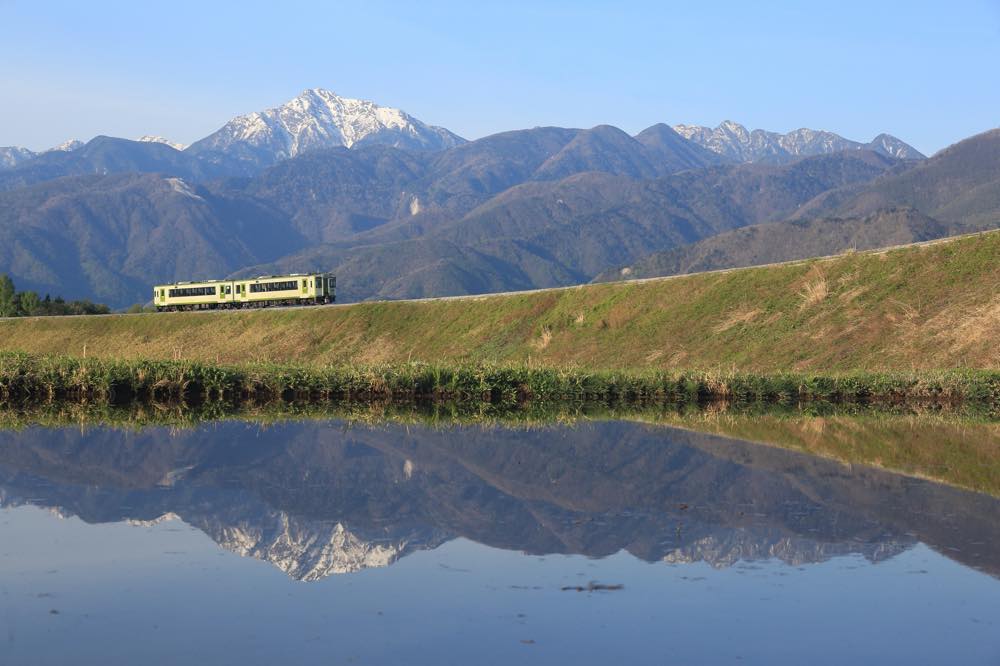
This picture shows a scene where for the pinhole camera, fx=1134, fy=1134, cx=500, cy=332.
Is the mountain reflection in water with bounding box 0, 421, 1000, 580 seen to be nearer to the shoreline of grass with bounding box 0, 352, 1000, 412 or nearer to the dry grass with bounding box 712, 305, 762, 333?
the shoreline of grass with bounding box 0, 352, 1000, 412

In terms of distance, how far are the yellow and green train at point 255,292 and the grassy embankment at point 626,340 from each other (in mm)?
8557

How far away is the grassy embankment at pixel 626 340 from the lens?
156 ft

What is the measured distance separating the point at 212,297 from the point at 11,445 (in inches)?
3341

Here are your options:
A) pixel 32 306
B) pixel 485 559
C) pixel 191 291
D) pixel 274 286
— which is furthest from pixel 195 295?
pixel 485 559

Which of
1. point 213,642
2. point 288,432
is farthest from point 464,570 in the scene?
point 288,432

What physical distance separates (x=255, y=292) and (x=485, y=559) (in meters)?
96.1

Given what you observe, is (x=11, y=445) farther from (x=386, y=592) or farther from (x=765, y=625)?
(x=765, y=625)

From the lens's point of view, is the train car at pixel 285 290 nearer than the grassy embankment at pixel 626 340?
No

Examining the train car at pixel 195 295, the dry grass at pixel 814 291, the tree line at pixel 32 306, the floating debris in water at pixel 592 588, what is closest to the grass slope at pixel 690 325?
the dry grass at pixel 814 291

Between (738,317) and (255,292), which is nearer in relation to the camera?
(738,317)

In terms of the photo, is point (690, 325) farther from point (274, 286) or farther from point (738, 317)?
point (274, 286)

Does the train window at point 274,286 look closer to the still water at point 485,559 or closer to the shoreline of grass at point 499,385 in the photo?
the shoreline of grass at point 499,385

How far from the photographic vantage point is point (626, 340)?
72.9 m

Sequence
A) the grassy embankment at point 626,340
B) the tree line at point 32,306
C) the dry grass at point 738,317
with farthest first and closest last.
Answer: the tree line at point 32,306 < the dry grass at point 738,317 < the grassy embankment at point 626,340
